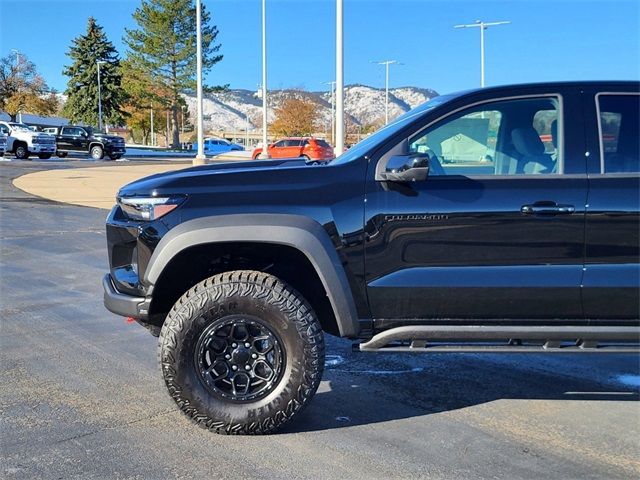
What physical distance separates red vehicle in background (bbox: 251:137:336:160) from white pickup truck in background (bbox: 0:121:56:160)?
39.5ft

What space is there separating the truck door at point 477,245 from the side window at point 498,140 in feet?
0.43

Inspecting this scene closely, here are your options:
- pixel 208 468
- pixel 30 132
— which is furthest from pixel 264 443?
pixel 30 132

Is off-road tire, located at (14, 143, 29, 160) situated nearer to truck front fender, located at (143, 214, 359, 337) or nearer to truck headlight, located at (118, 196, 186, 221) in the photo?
truck headlight, located at (118, 196, 186, 221)

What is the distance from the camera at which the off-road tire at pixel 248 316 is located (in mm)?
3514

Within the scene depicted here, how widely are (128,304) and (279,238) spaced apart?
3.28 ft

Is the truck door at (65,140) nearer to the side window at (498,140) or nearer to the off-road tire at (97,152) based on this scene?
the off-road tire at (97,152)

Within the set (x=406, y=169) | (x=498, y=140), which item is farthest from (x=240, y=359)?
(x=498, y=140)

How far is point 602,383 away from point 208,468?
2.91m

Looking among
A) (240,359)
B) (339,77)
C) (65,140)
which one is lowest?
(240,359)

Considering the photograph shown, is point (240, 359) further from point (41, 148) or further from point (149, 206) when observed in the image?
point (41, 148)

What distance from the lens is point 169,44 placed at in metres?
58.8

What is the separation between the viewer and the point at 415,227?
11.6 ft

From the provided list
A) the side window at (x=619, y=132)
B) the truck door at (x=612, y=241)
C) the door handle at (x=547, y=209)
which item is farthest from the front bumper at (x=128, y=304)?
the side window at (x=619, y=132)

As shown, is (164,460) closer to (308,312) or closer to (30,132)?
(308,312)
